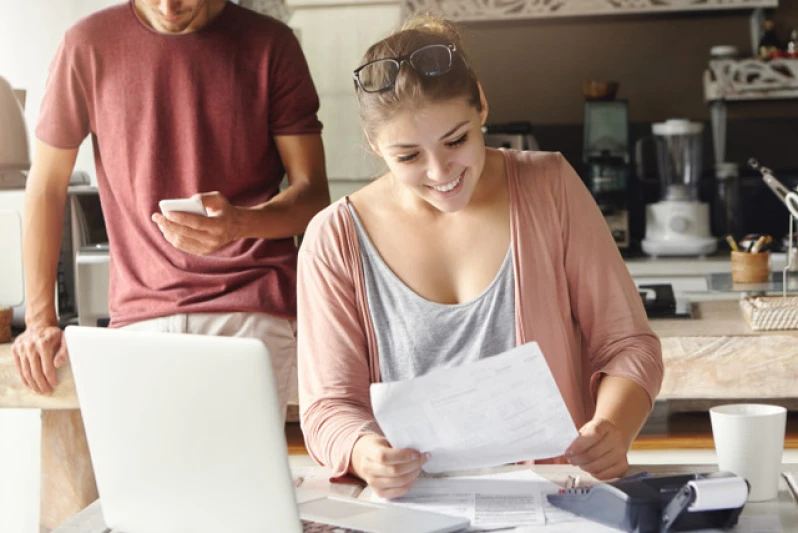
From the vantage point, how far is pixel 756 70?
3.69 m

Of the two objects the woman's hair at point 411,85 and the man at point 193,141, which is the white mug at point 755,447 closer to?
the woman's hair at point 411,85

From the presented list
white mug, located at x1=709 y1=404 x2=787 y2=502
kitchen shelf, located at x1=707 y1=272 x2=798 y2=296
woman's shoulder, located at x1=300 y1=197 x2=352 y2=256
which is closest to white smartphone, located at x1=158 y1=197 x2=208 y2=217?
woman's shoulder, located at x1=300 y1=197 x2=352 y2=256

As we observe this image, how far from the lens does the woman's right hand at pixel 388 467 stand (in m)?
1.25

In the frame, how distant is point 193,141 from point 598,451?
1.07 metres

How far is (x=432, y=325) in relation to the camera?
1548 mm

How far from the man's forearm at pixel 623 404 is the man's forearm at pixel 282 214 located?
76 cm

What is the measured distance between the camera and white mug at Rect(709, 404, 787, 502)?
1.26m

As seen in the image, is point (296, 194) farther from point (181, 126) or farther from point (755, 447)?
point (755, 447)

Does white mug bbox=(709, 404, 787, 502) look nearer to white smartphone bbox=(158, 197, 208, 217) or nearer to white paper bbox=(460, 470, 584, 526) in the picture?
white paper bbox=(460, 470, 584, 526)

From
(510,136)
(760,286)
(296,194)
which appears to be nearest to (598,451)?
(296,194)

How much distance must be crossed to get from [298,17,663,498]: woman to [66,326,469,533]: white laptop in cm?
32

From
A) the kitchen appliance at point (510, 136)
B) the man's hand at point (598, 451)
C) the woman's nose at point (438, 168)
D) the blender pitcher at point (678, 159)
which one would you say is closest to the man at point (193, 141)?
the woman's nose at point (438, 168)

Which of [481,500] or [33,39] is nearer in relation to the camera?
[481,500]

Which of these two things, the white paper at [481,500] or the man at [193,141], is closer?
the white paper at [481,500]
